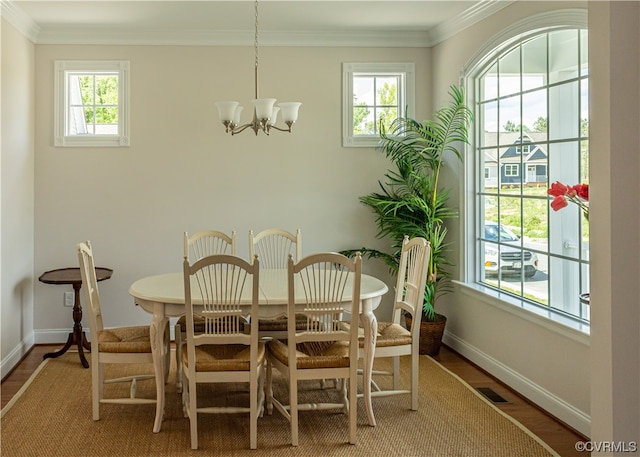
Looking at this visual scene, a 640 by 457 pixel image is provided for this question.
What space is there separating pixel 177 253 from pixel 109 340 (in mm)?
1881

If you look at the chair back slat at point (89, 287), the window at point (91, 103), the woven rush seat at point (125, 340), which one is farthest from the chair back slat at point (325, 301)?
the window at point (91, 103)

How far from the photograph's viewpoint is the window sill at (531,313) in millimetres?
3373

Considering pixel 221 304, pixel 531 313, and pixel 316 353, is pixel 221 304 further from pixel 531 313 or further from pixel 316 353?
pixel 531 313

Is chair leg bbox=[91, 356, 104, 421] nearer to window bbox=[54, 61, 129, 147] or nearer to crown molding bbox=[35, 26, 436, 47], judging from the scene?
window bbox=[54, 61, 129, 147]

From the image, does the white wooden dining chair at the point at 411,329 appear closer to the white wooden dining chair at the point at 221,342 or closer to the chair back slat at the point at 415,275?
the chair back slat at the point at 415,275

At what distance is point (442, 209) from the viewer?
196 inches

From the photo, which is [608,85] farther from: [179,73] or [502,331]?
[179,73]

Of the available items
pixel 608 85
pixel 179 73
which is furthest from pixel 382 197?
pixel 608 85

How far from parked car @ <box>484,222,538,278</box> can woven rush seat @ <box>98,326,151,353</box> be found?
2484 mm

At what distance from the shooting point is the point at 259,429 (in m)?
3.43

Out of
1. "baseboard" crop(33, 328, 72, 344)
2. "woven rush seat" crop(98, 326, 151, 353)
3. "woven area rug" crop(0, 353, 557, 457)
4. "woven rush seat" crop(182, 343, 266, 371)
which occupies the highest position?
"woven rush seat" crop(98, 326, 151, 353)

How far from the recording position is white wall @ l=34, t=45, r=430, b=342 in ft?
17.5

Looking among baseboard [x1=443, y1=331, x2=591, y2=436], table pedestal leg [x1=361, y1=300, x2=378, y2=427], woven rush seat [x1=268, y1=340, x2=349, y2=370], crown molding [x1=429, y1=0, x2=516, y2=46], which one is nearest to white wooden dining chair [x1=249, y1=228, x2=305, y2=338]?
woven rush seat [x1=268, y1=340, x2=349, y2=370]

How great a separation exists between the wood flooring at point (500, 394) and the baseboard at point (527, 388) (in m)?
0.03
